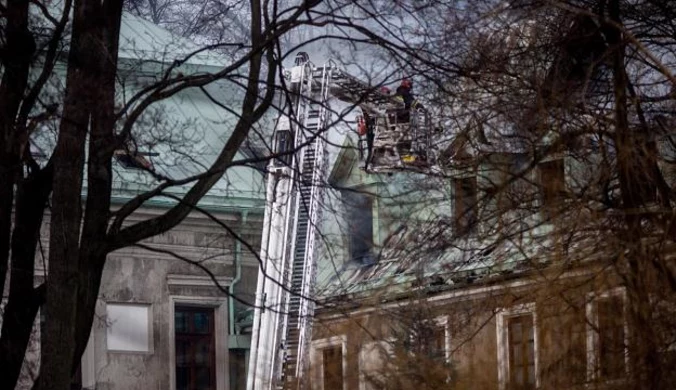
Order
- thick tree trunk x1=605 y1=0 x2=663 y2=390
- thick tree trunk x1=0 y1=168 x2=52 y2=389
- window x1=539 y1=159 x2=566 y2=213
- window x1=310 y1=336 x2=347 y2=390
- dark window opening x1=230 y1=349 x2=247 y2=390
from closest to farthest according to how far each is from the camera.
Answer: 1. thick tree trunk x1=0 y1=168 x2=52 y2=389
2. thick tree trunk x1=605 y1=0 x2=663 y2=390
3. window x1=539 y1=159 x2=566 y2=213
4. window x1=310 y1=336 x2=347 y2=390
5. dark window opening x1=230 y1=349 x2=247 y2=390

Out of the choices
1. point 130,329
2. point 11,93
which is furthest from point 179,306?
point 11,93

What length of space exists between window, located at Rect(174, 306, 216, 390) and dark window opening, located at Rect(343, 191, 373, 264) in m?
6.13

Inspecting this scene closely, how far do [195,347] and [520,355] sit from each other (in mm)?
11504

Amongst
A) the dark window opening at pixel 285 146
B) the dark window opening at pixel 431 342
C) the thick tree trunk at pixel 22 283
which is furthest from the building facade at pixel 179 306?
the thick tree trunk at pixel 22 283

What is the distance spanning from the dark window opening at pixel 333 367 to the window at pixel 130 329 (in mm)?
4837

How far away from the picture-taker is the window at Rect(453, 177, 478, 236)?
42.5ft

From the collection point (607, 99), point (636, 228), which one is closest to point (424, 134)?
point (607, 99)

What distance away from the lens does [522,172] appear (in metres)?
12.5

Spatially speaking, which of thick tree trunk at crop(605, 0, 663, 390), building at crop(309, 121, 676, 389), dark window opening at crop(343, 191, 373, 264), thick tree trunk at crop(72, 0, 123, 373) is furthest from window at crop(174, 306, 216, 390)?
thick tree trunk at crop(72, 0, 123, 373)

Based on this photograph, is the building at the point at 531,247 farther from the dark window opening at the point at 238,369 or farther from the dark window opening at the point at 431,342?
the dark window opening at the point at 238,369

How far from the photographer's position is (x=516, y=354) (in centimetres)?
1819

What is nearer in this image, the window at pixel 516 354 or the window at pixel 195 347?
the window at pixel 516 354

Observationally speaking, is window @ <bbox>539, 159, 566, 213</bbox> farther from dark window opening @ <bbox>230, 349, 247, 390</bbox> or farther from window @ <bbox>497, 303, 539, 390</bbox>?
dark window opening @ <bbox>230, 349, 247, 390</bbox>

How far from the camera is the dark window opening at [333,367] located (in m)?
23.1
